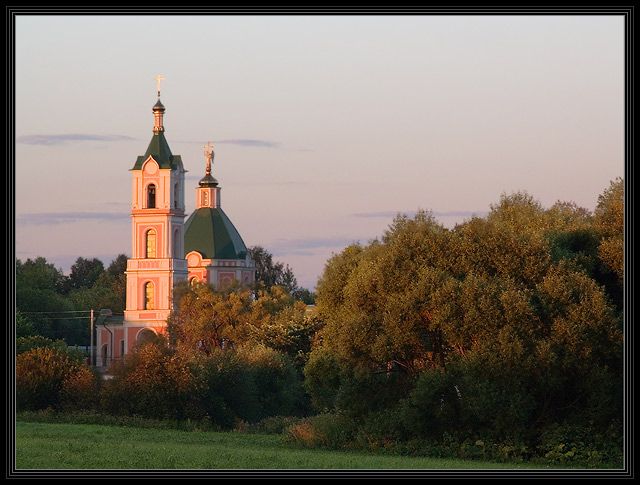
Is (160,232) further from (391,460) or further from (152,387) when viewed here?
(391,460)

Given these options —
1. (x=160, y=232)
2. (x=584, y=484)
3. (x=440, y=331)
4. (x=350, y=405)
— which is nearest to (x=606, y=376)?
(x=440, y=331)

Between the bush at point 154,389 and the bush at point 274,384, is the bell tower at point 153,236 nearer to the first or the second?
the bush at point 274,384

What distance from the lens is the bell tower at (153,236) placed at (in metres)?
81.5

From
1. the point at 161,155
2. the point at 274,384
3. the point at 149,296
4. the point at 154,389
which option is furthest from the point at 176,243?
the point at 154,389

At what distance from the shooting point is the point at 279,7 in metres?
15.2

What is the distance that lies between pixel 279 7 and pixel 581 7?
4.18 m

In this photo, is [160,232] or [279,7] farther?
[160,232]

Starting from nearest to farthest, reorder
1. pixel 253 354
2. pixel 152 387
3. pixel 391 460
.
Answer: pixel 391 460, pixel 152 387, pixel 253 354

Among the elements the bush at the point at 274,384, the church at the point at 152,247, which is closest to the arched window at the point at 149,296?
the church at the point at 152,247

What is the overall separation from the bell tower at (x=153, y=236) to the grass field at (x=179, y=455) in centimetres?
4827

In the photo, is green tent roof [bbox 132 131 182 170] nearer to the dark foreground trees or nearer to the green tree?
the green tree

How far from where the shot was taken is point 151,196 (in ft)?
271

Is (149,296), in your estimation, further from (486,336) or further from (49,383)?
(486,336)

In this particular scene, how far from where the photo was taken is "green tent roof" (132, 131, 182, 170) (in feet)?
268
